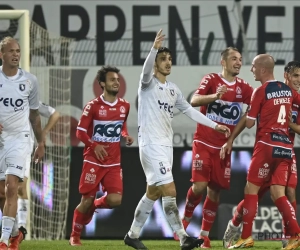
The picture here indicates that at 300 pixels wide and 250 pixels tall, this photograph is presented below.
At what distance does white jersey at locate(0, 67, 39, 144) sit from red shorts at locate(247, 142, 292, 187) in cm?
233

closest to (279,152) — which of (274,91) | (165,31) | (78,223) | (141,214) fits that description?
(274,91)

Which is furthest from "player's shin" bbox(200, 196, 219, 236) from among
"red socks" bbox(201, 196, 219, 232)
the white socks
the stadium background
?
the stadium background

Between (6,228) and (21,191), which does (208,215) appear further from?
(6,228)

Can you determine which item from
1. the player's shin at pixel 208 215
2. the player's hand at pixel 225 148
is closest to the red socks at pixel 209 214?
the player's shin at pixel 208 215

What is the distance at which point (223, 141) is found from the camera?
10117 mm

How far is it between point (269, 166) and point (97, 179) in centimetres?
231

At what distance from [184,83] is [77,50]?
274cm

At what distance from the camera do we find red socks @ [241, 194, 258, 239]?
9.25 meters

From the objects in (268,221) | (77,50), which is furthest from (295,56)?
(268,221)

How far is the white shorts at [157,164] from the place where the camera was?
8.66 metres

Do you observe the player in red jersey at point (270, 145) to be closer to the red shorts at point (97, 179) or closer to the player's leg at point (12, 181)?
the red shorts at point (97, 179)

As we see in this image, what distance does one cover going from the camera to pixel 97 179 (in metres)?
10.6

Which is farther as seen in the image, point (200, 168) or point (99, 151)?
point (200, 168)

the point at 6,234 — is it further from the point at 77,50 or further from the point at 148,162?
the point at 77,50
